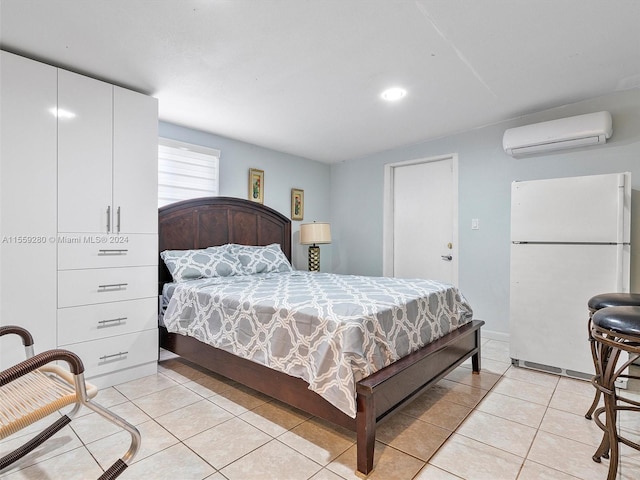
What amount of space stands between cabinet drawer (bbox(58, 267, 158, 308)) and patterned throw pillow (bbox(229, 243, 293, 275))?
911 millimetres

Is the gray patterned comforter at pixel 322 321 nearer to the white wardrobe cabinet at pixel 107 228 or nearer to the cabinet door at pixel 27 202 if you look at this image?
the white wardrobe cabinet at pixel 107 228

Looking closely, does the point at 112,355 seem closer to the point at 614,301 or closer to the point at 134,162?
the point at 134,162

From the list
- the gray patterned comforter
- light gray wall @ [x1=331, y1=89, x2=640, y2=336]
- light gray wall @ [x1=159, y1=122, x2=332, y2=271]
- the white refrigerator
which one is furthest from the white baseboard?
light gray wall @ [x1=159, y1=122, x2=332, y2=271]

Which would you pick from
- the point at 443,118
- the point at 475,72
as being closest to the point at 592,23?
the point at 475,72

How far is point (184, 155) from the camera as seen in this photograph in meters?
3.54

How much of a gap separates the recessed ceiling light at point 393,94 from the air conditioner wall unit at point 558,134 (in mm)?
1238

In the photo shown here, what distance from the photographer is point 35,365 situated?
1157 mm

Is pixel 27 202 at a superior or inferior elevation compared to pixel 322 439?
superior

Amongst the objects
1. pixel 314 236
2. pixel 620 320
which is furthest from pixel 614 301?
pixel 314 236

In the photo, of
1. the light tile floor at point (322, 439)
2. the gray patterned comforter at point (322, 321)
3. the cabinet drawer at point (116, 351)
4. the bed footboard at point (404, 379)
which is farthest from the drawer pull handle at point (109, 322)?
the bed footboard at point (404, 379)

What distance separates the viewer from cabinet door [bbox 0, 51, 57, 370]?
2.04 metres

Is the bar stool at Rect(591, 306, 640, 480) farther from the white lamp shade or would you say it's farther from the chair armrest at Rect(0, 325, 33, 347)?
the white lamp shade

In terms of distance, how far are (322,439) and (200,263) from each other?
188 cm

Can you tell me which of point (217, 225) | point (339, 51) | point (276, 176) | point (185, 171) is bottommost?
point (217, 225)
